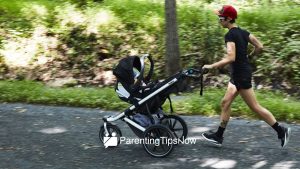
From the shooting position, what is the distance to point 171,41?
968cm

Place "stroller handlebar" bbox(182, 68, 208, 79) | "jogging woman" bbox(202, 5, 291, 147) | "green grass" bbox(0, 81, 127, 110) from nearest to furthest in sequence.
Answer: "jogging woman" bbox(202, 5, 291, 147) < "stroller handlebar" bbox(182, 68, 208, 79) < "green grass" bbox(0, 81, 127, 110)

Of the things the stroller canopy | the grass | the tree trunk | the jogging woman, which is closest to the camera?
the jogging woman

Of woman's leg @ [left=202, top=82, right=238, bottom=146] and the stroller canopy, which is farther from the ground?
the stroller canopy

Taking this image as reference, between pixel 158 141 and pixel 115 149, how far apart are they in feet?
2.50

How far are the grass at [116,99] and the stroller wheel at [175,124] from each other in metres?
1.52

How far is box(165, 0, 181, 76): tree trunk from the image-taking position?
9.43m

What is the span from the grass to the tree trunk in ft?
2.36

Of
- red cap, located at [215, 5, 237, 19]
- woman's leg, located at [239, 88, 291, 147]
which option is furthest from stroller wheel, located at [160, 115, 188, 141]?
red cap, located at [215, 5, 237, 19]

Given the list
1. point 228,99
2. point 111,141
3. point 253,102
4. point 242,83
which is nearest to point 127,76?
point 111,141

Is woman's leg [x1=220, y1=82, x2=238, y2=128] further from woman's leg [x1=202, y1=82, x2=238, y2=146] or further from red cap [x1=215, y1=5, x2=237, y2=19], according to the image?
red cap [x1=215, y1=5, x2=237, y2=19]

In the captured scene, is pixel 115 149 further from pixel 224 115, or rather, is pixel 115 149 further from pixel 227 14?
pixel 227 14

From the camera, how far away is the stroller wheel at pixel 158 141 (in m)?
6.08

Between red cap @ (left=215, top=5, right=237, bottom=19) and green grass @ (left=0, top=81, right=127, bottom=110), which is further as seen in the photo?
green grass @ (left=0, top=81, right=127, bottom=110)

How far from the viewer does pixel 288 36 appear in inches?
411
